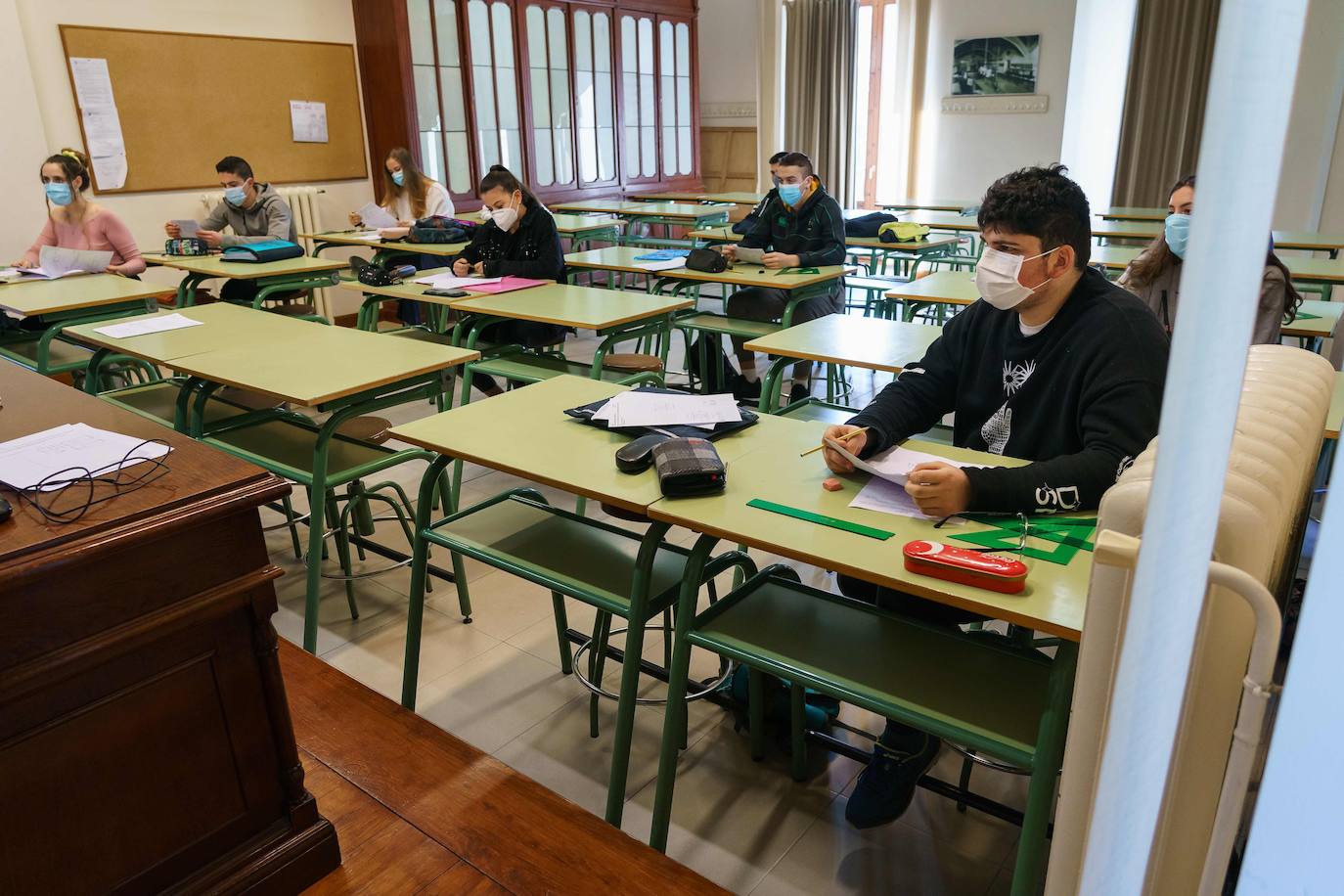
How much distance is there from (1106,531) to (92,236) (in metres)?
5.25

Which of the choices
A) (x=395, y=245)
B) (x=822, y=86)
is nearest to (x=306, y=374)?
(x=395, y=245)

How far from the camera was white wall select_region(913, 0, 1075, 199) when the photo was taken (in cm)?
749

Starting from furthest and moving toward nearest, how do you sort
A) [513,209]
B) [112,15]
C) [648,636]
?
1. [112,15]
2. [513,209]
3. [648,636]

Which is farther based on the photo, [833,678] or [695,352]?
[695,352]

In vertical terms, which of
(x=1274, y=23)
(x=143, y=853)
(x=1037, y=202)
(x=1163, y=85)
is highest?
(x=1163, y=85)

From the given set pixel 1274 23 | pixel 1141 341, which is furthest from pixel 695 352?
pixel 1274 23

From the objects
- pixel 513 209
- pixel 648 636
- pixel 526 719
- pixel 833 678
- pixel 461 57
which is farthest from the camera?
pixel 461 57

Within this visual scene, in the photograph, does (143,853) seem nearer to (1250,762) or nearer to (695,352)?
(1250,762)

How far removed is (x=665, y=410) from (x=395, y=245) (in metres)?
3.73

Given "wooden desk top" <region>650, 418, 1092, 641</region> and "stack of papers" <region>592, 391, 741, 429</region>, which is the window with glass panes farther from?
"wooden desk top" <region>650, 418, 1092, 641</region>

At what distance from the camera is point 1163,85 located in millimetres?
7055

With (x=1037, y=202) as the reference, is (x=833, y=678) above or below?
below

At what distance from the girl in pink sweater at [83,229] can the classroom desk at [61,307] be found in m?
0.49

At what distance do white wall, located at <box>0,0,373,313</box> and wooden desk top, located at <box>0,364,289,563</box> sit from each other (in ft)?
15.1
